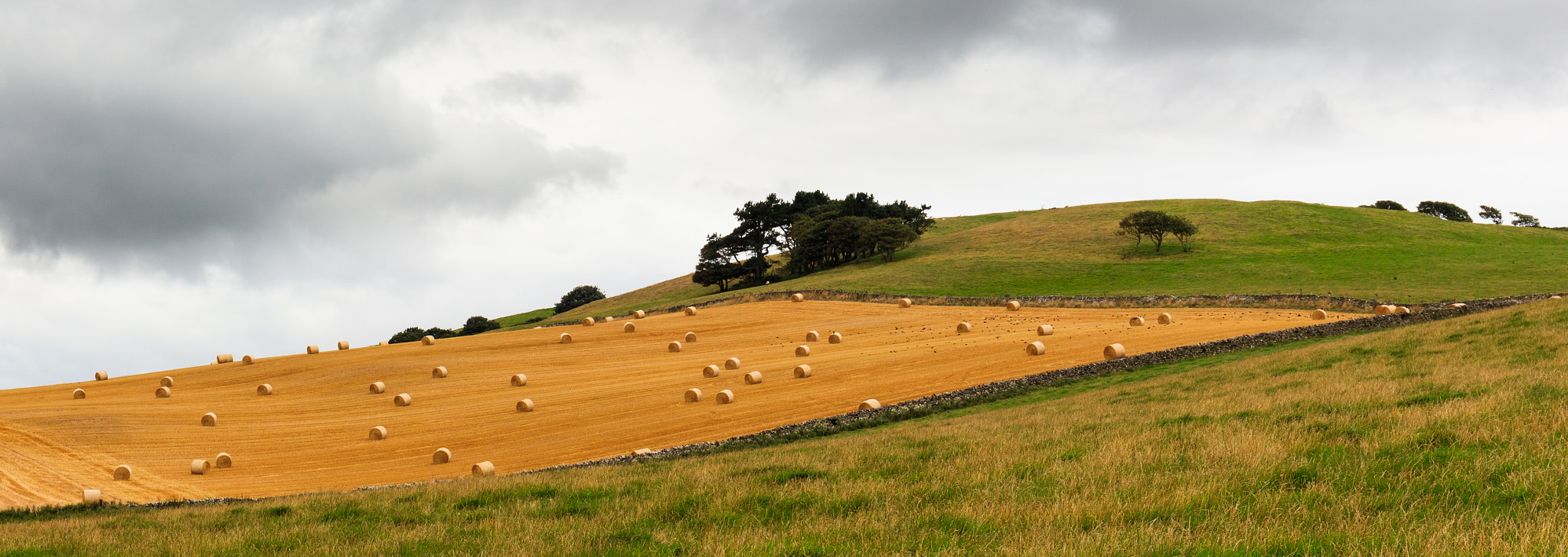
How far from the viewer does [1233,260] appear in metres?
62.6

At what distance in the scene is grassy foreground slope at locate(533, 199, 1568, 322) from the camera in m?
50.6

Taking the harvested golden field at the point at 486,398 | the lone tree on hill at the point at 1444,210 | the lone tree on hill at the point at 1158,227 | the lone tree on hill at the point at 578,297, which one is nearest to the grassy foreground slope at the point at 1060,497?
the harvested golden field at the point at 486,398

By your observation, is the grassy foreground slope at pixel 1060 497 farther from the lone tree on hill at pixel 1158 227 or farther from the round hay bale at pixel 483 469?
the lone tree on hill at pixel 1158 227

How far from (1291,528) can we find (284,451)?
21306 millimetres

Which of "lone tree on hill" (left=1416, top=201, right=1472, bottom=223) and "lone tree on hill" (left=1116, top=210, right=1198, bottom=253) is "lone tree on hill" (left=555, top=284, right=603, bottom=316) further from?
"lone tree on hill" (left=1416, top=201, right=1472, bottom=223)

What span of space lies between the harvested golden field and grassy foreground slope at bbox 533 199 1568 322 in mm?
17668

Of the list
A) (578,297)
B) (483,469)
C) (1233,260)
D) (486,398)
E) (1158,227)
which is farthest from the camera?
(578,297)

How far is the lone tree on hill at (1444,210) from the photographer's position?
107 metres

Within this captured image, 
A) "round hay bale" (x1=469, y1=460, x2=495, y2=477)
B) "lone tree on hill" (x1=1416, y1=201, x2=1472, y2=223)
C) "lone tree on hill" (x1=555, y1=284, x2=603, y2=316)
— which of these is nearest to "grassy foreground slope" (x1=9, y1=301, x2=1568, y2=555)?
"round hay bale" (x1=469, y1=460, x2=495, y2=477)

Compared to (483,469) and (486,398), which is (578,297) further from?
(483,469)

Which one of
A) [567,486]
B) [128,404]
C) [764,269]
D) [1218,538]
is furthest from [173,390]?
[764,269]

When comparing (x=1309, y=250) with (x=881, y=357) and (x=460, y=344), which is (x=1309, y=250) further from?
(x=460, y=344)

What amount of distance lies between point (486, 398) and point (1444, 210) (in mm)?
120851

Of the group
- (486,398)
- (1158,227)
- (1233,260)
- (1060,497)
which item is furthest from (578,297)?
(1060,497)
